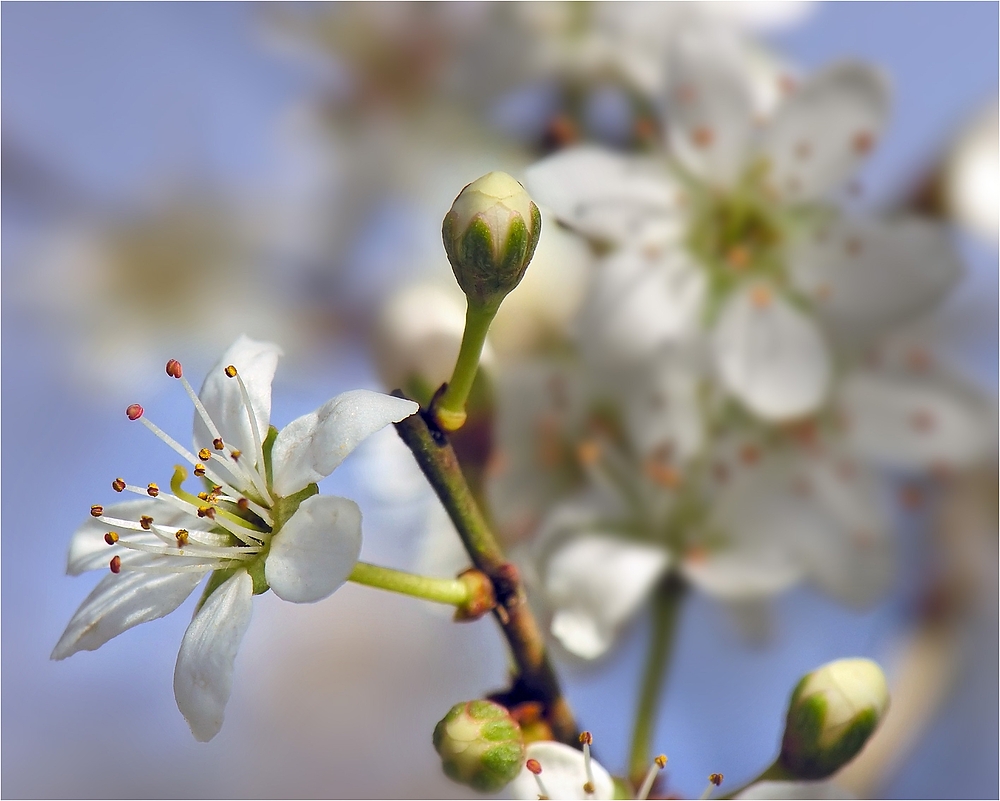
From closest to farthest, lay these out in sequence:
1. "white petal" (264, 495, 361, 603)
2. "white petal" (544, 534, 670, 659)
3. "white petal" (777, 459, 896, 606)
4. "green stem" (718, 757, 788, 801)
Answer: "white petal" (264, 495, 361, 603)
"green stem" (718, 757, 788, 801)
"white petal" (544, 534, 670, 659)
"white petal" (777, 459, 896, 606)

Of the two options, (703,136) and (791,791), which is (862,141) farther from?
(791,791)

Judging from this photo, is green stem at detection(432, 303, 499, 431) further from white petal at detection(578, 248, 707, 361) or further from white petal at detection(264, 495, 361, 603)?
white petal at detection(578, 248, 707, 361)

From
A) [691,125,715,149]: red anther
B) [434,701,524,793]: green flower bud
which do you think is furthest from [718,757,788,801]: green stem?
[691,125,715,149]: red anther

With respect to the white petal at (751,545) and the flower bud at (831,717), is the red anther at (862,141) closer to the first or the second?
the white petal at (751,545)

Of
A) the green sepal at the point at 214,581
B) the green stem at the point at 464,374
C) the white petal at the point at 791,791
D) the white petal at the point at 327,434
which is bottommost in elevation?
the white petal at the point at 791,791

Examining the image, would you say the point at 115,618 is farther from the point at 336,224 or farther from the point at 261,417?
the point at 336,224

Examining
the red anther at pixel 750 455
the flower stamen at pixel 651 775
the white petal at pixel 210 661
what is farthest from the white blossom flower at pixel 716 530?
the white petal at pixel 210 661
